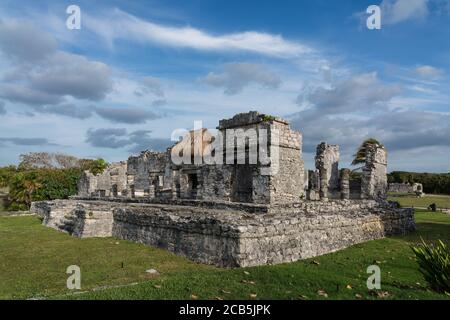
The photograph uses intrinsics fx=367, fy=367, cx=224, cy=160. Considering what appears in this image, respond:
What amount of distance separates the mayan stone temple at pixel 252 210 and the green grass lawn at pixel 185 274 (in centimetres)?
50

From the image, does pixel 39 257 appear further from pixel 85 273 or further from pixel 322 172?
pixel 322 172

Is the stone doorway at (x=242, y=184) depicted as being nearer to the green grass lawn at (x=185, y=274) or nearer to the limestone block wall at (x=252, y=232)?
the limestone block wall at (x=252, y=232)

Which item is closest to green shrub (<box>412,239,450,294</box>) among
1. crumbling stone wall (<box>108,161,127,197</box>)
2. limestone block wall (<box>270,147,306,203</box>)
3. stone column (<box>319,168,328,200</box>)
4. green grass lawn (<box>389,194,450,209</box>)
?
limestone block wall (<box>270,147,306,203</box>)

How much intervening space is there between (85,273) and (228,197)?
9.73 m

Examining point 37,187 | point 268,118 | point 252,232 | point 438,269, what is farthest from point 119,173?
point 438,269

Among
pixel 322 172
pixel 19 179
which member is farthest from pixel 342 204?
pixel 19 179

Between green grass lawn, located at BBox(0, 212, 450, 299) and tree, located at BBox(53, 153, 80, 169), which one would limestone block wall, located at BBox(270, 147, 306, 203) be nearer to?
green grass lawn, located at BBox(0, 212, 450, 299)

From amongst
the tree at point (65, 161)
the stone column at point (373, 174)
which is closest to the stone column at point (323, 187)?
the stone column at point (373, 174)

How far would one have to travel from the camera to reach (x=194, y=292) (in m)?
5.59

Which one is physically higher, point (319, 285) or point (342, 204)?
point (342, 204)

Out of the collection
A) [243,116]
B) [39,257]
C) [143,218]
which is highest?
[243,116]

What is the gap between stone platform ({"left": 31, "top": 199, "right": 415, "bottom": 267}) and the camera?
7836mm

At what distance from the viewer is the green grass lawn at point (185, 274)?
18.3 ft

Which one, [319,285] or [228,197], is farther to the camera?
[228,197]
